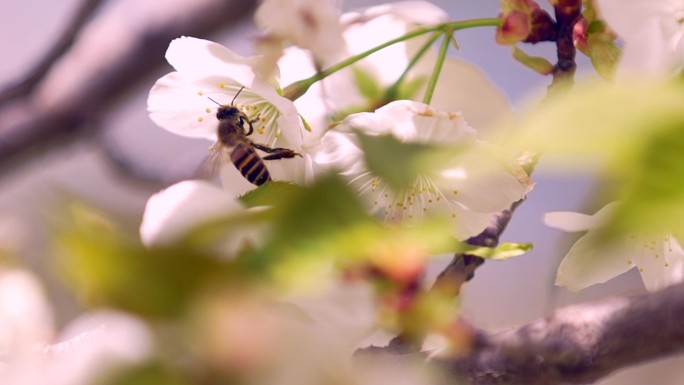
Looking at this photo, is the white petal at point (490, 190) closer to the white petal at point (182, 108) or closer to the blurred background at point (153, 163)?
the blurred background at point (153, 163)

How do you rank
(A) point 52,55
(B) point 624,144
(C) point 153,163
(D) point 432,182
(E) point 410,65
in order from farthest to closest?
(C) point 153,163, (A) point 52,55, (E) point 410,65, (D) point 432,182, (B) point 624,144

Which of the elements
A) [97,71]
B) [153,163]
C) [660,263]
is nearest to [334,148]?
[660,263]

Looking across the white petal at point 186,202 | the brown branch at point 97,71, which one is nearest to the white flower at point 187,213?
the white petal at point 186,202

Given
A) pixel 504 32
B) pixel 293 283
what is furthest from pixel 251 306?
pixel 504 32

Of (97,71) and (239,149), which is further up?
(97,71)

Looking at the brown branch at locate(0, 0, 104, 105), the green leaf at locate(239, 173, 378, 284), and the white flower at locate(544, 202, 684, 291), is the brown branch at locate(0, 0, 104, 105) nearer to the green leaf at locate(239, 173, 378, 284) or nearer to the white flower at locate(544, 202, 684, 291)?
the white flower at locate(544, 202, 684, 291)

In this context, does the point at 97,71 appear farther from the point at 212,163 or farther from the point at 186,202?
the point at 186,202

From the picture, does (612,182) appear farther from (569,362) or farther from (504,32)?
(504,32)

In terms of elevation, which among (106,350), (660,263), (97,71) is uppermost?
(97,71)
